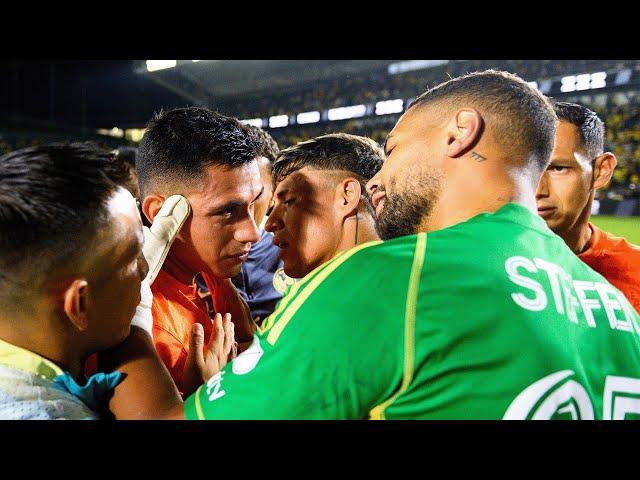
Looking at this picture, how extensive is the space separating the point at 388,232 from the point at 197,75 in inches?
700

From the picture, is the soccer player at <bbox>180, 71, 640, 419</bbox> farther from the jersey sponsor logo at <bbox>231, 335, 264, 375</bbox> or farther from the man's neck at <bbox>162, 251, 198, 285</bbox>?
the man's neck at <bbox>162, 251, 198, 285</bbox>

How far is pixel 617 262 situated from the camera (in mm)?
2557

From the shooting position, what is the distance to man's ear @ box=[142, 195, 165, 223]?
1.83 meters

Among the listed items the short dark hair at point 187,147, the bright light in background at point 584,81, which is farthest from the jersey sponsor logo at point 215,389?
the bright light in background at point 584,81

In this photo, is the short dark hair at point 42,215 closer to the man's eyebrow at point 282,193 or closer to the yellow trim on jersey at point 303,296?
the yellow trim on jersey at point 303,296

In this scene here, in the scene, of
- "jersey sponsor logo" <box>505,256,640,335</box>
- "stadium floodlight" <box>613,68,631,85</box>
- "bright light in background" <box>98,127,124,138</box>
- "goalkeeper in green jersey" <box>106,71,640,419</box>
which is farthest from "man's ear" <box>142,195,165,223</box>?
"stadium floodlight" <box>613,68,631,85</box>

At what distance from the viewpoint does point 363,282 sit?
905mm

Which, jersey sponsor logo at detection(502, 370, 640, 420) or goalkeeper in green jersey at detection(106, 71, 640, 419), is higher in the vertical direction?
goalkeeper in green jersey at detection(106, 71, 640, 419)

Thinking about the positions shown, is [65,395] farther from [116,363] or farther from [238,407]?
[238,407]

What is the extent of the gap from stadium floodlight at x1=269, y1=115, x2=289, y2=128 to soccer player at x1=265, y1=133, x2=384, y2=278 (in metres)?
15.5

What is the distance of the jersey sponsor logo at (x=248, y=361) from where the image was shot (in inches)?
37.8

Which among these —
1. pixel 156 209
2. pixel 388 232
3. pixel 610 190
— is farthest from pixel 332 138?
pixel 610 190

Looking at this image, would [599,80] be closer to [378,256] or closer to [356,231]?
[356,231]

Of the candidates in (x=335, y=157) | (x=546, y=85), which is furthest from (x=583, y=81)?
(x=335, y=157)
